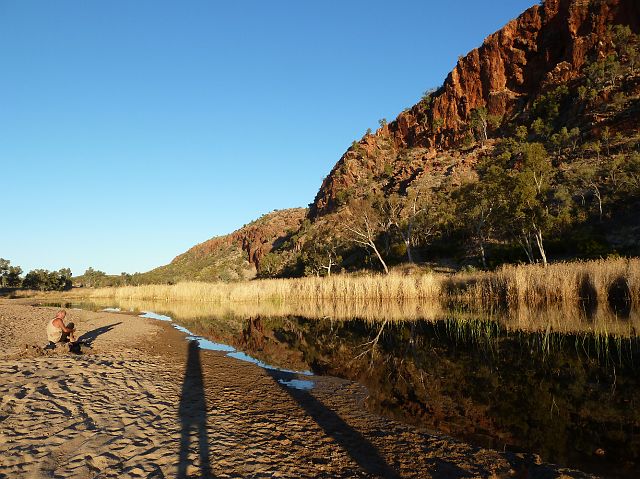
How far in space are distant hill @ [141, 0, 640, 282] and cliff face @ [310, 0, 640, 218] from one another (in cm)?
28

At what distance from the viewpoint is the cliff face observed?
76.2m

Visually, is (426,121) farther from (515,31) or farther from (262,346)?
(262,346)

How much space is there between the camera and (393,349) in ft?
38.8

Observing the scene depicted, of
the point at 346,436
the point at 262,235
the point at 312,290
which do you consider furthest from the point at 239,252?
the point at 346,436

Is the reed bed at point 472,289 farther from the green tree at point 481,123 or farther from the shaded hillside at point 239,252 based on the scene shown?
the green tree at point 481,123

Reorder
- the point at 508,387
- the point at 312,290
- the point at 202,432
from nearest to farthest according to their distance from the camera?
the point at 202,432
the point at 508,387
the point at 312,290

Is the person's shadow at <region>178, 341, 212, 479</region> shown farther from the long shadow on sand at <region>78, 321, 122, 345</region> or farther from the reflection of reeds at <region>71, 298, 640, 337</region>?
the reflection of reeds at <region>71, 298, 640, 337</region>

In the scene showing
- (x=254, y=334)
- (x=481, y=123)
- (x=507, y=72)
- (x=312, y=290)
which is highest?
(x=507, y=72)

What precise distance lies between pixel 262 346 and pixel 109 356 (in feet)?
15.8

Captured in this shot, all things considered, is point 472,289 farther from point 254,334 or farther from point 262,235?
point 262,235

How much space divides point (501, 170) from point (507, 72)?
6716cm

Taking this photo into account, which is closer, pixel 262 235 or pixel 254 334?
pixel 254 334

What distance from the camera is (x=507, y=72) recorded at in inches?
3565

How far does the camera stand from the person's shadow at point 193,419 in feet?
14.1
